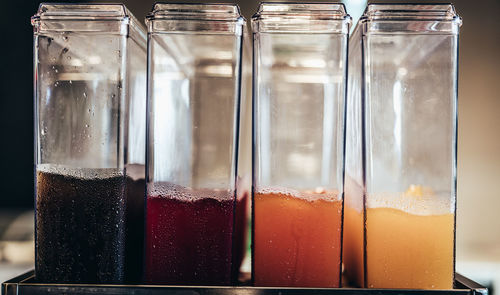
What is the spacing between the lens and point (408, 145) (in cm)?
60

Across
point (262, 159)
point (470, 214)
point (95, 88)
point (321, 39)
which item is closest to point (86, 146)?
point (95, 88)

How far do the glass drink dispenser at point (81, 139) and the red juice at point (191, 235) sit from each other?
0.16 ft

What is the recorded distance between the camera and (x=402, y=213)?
586 millimetres

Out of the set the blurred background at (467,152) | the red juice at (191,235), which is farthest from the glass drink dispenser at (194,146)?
the blurred background at (467,152)

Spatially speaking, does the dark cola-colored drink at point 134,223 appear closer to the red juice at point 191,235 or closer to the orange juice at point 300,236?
the red juice at point 191,235

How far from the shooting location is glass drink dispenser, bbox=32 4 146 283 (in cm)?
60

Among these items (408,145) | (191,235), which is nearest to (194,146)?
(191,235)

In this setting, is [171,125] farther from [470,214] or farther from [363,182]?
[470,214]

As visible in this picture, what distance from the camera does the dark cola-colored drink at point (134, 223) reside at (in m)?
0.62

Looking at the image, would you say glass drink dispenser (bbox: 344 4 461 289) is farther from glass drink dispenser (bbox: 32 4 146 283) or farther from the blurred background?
the blurred background

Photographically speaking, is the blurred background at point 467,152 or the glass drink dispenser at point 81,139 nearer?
the glass drink dispenser at point 81,139

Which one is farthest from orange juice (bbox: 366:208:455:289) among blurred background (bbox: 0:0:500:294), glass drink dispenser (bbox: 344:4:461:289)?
blurred background (bbox: 0:0:500:294)

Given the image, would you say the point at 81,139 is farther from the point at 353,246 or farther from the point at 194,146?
the point at 353,246

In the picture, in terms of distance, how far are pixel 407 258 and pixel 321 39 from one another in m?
0.31
